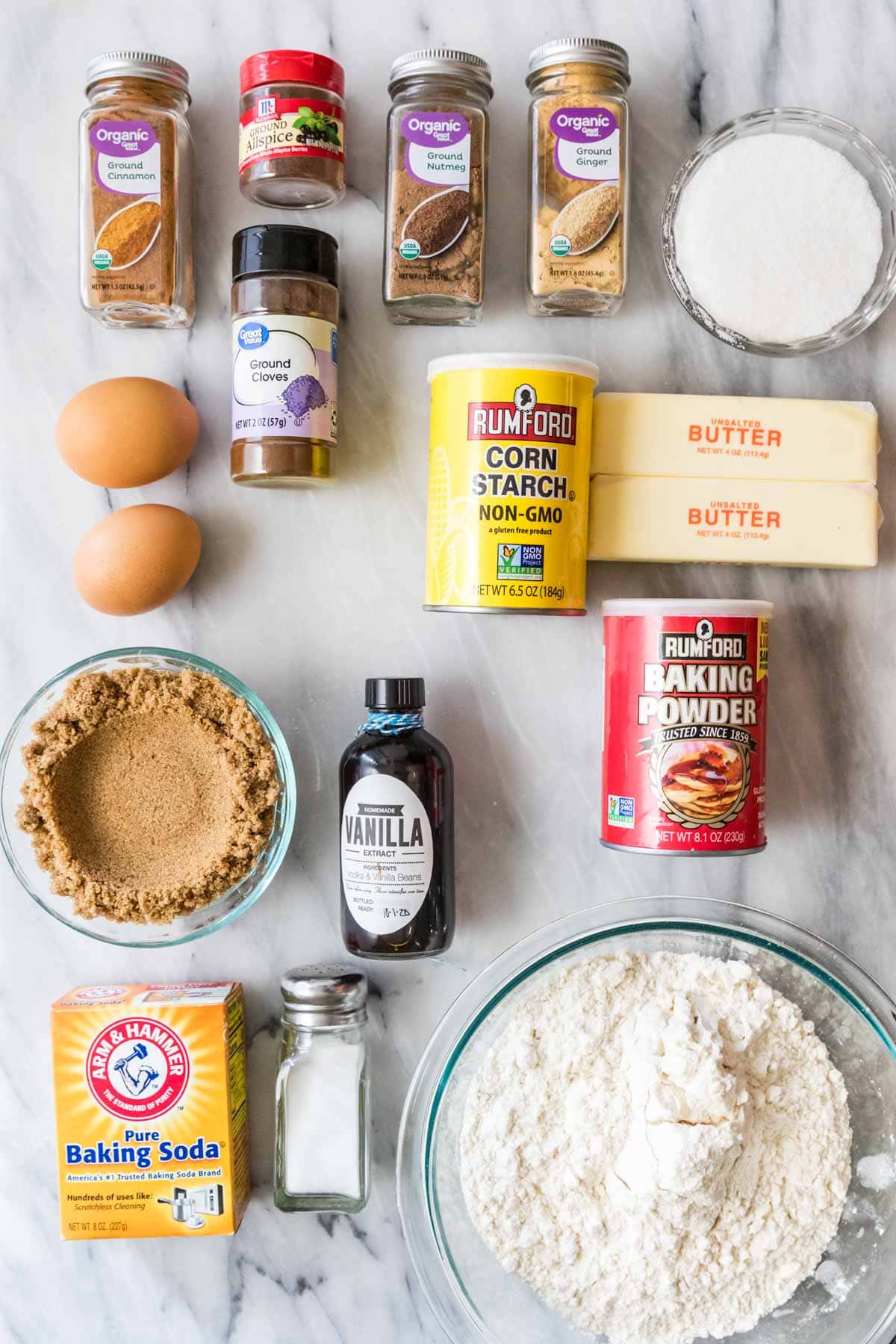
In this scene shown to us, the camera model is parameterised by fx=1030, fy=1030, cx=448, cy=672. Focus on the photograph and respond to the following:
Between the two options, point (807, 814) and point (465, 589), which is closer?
point (465, 589)

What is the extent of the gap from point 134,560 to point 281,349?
0.22 meters

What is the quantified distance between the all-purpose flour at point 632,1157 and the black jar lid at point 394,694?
28 cm

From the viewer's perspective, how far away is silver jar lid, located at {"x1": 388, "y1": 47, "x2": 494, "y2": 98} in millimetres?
908

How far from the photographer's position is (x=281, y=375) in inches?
34.9

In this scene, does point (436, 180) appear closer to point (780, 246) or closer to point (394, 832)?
point (780, 246)

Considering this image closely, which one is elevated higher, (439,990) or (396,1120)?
(439,990)

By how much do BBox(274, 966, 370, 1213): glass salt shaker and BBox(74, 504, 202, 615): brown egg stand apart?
36 centimetres

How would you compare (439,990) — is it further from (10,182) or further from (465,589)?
(10,182)

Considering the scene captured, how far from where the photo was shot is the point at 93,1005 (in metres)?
0.91

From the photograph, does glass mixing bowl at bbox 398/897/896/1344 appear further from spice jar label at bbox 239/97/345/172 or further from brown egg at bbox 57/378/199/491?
spice jar label at bbox 239/97/345/172

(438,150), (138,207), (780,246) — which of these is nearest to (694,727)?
(780,246)

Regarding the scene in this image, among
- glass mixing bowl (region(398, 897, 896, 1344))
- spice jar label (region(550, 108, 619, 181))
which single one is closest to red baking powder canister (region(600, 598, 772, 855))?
glass mixing bowl (region(398, 897, 896, 1344))

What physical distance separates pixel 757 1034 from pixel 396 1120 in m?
0.35

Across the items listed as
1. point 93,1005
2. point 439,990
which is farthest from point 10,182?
point 439,990
